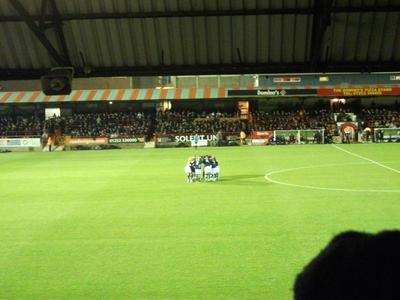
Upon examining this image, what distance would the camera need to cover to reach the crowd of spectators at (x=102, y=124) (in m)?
51.4

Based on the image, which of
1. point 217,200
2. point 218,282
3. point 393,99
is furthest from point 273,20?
point 393,99

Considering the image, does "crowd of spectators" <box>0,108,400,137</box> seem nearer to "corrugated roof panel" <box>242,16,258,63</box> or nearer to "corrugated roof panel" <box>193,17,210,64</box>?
"corrugated roof panel" <box>242,16,258,63</box>

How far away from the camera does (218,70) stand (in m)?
9.05

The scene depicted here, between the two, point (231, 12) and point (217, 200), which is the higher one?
point (231, 12)

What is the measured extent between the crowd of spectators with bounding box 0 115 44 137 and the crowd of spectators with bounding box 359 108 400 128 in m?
30.2

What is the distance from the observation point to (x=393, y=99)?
187 feet

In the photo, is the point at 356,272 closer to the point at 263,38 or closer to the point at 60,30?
the point at 263,38

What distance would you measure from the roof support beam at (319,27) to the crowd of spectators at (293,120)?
42.9 metres

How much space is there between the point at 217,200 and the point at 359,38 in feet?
30.8

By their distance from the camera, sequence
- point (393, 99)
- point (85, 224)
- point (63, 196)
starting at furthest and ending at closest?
point (393, 99) → point (63, 196) → point (85, 224)

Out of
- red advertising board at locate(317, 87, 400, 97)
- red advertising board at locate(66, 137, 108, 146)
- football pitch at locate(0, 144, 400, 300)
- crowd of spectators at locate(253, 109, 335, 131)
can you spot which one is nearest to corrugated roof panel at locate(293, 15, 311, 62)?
football pitch at locate(0, 144, 400, 300)

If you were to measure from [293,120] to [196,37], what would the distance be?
149 feet

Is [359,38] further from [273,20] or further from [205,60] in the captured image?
[205,60]

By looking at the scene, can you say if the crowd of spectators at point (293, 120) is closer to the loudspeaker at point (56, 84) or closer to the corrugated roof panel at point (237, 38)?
the corrugated roof panel at point (237, 38)
